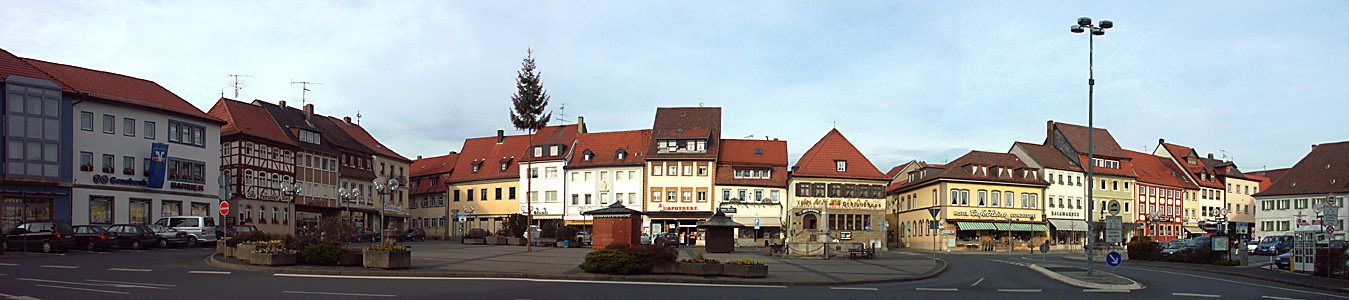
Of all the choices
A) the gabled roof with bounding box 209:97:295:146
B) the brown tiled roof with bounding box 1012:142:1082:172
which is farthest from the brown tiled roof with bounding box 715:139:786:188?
the gabled roof with bounding box 209:97:295:146

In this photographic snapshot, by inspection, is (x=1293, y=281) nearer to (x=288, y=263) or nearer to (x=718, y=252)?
(x=718, y=252)

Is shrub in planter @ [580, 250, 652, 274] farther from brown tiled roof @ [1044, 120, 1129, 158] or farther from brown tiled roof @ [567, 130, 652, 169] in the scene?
brown tiled roof @ [1044, 120, 1129, 158]

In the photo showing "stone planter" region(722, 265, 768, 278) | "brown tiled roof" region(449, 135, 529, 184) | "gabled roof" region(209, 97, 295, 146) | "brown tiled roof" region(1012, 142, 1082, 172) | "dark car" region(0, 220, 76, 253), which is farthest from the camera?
"brown tiled roof" region(449, 135, 529, 184)

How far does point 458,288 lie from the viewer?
2020 cm

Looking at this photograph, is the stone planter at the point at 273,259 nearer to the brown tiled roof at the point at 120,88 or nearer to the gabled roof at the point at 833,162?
the brown tiled roof at the point at 120,88

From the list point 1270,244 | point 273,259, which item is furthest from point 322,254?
point 1270,244

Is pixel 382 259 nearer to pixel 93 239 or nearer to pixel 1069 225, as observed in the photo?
pixel 93 239

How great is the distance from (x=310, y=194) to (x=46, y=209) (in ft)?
75.7

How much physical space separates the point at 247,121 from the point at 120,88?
1215 cm

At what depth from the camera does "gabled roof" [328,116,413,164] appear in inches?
3103

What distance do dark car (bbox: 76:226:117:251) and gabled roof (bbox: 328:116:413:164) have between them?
3966cm

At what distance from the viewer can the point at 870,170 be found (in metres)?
71.4

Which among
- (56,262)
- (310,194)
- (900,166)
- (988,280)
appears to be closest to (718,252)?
(988,280)

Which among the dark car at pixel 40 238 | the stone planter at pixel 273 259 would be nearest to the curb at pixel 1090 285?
the stone planter at pixel 273 259
